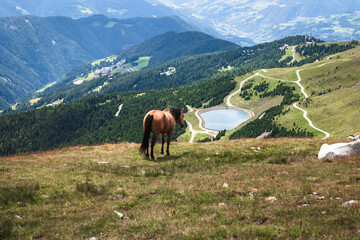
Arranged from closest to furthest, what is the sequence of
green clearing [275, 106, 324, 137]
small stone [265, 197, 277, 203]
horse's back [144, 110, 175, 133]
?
1. small stone [265, 197, 277, 203]
2. horse's back [144, 110, 175, 133]
3. green clearing [275, 106, 324, 137]

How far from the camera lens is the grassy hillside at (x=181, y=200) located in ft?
38.9

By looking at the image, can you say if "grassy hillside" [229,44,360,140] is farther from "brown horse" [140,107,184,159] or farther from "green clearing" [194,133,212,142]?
"brown horse" [140,107,184,159]

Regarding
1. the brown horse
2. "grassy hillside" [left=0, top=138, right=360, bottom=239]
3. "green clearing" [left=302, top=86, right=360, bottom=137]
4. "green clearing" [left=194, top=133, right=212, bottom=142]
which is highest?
"green clearing" [left=302, top=86, right=360, bottom=137]

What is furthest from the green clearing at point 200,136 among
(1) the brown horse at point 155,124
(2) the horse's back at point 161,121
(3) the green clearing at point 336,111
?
(2) the horse's back at point 161,121

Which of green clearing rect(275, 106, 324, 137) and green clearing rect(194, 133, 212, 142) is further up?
green clearing rect(275, 106, 324, 137)

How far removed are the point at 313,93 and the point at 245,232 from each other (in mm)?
194922

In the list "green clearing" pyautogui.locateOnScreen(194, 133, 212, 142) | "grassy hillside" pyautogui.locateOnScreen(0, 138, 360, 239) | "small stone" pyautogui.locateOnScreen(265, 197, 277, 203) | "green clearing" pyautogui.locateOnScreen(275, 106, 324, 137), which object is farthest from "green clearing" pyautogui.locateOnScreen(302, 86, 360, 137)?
"small stone" pyautogui.locateOnScreen(265, 197, 277, 203)

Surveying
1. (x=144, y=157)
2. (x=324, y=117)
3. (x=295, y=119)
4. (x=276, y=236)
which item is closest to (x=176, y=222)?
(x=276, y=236)

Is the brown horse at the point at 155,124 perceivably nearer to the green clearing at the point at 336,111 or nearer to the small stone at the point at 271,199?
the small stone at the point at 271,199

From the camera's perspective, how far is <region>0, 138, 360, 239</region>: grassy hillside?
38.9ft

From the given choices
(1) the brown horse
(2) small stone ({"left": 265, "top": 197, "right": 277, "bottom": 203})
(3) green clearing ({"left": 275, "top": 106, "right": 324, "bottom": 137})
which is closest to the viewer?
(2) small stone ({"left": 265, "top": 197, "right": 277, "bottom": 203})

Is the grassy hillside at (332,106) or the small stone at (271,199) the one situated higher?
the grassy hillside at (332,106)

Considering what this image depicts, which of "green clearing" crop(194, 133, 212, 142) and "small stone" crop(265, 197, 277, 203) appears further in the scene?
"green clearing" crop(194, 133, 212, 142)

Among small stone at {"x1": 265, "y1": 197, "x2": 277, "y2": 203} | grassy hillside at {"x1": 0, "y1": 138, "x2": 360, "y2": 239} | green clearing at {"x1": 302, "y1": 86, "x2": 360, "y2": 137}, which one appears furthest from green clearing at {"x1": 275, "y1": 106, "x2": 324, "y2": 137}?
small stone at {"x1": 265, "y1": 197, "x2": 277, "y2": 203}
